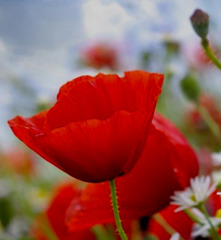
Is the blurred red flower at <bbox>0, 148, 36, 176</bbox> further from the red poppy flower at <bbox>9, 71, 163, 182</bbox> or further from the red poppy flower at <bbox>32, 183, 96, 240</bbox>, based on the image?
the red poppy flower at <bbox>9, 71, 163, 182</bbox>

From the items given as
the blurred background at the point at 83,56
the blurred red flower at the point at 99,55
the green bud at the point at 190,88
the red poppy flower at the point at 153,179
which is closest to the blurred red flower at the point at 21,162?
the blurred background at the point at 83,56

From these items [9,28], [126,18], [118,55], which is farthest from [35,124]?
[118,55]

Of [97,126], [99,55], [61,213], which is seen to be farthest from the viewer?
[99,55]

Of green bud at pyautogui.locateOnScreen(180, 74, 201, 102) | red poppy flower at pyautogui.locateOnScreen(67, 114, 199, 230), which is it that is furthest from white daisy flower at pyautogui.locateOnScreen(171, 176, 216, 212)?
green bud at pyautogui.locateOnScreen(180, 74, 201, 102)

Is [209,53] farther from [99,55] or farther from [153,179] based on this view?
[99,55]

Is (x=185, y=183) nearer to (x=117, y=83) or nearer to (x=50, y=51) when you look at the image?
(x=117, y=83)

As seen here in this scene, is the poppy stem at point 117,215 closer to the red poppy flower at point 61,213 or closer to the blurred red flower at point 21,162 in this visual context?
the red poppy flower at point 61,213

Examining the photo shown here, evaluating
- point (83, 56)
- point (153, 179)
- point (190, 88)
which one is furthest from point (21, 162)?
point (153, 179)
